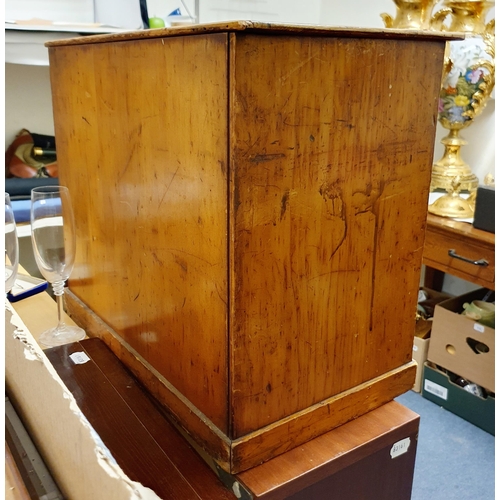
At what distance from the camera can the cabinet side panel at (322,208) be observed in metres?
0.50

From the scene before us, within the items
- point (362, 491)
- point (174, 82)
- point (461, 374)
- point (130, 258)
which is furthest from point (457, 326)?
point (174, 82)

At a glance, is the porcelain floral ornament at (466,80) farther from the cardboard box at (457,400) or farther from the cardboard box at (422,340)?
the cardboard box at (457,400)

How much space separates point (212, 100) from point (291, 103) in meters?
0.08

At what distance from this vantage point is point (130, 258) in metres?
0.73

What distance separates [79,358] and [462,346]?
1420 mm

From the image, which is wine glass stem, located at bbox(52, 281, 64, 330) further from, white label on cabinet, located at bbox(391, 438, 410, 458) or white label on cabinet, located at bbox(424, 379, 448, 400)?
white label on cabinet, located at bbox(424, 379, 448, 400)

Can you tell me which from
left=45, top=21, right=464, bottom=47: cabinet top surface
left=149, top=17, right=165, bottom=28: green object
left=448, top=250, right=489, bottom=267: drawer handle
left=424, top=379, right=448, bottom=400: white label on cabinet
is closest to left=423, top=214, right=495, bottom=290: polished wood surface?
left=448, top=250, right=489, bottom=267: drawer handle

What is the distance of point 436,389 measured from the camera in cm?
194

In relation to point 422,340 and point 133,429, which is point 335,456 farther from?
point 422,340

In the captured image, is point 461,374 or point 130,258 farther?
point 461,374

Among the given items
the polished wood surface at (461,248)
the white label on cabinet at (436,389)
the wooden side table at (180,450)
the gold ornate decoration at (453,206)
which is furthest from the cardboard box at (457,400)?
the wooden side table at (180,450)

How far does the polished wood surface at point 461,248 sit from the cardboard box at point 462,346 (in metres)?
0.19

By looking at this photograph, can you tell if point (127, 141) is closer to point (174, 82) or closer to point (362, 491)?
point (174, 82)

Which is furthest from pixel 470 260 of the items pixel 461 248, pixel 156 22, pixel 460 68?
pixel 156 22
